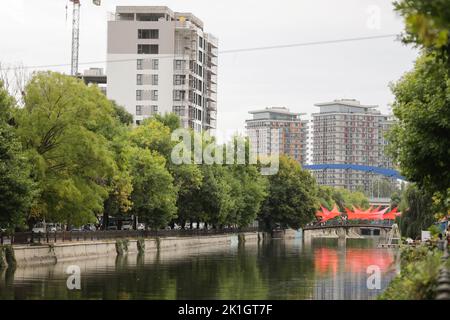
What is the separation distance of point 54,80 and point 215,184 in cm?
4093

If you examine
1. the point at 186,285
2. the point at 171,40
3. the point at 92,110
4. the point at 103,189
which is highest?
the point at 171,40

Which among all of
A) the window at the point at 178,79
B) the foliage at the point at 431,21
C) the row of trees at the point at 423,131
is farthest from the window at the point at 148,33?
the foliage at the point at 431,21

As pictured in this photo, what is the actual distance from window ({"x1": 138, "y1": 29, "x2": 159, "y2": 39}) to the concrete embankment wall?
39725 millimetres

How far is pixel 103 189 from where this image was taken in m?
65.0

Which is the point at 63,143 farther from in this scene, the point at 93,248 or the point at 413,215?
the point at 413,215

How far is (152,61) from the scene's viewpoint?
461ft

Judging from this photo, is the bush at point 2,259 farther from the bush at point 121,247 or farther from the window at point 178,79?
the window at point 178,79

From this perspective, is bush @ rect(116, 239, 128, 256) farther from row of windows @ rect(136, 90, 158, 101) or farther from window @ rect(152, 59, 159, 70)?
window @ rect(152, 59, 159, 70)

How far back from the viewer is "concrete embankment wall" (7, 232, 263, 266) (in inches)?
2263

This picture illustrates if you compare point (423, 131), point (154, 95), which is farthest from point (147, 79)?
point (423, 131)

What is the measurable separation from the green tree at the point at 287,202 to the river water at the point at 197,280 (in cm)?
6265
